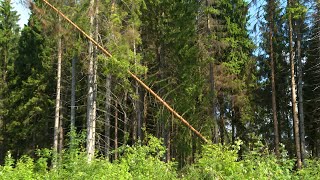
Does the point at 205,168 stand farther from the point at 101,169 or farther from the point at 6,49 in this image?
the point at 6,49

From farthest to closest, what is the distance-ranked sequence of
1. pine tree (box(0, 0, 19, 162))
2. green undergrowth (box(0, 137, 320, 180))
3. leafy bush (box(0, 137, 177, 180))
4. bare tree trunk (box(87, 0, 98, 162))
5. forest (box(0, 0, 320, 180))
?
pine tree (box(0, 0, 19, 162)) < bare tree trunk (box(87, 0, 98, 162)) < forest (box(0, 0, 320, 180)) < leafy bush (box(0, 137, 177, 180)) < green undergrowth (box(0, 137, 320, 180))

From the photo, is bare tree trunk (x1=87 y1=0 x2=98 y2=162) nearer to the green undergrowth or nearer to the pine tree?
the green undergrowth

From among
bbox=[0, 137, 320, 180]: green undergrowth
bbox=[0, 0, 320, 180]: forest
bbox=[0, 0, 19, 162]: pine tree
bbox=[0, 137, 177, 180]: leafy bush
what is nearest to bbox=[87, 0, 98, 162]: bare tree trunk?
bbox=[0, 0, 320, 180]: forest

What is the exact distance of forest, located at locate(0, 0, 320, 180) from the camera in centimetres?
901

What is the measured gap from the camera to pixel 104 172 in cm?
793

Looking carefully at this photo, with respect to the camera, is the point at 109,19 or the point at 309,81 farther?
the point at 309,81

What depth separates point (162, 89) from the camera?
1934cm

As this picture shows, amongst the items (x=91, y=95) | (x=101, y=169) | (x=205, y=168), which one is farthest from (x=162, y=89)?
(x=205, y=168)

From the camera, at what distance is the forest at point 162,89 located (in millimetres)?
9008

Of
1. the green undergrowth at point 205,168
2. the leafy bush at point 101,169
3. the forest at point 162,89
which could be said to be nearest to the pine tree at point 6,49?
the forest at point 162,89

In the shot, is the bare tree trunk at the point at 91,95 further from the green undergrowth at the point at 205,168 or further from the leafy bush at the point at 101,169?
the green undergrowth at the point at 205,168

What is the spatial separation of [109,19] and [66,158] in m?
5.32

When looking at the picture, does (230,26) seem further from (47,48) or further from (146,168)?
(146,168)

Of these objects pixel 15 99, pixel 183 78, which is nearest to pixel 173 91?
pixel 183 78
